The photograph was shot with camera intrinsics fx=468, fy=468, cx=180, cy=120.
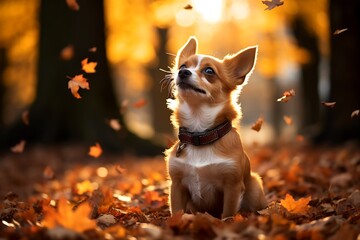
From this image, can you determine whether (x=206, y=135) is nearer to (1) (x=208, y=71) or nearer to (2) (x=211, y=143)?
(2) (x=211, y=143)

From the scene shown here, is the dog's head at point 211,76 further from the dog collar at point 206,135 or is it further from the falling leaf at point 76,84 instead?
the falling leaf at point 76,84

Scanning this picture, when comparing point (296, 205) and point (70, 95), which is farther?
point (70, 95)

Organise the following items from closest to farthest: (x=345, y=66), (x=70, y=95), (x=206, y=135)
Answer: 1. (x=206, y=135)
2. (x=345, y=66)
3. (x=70, y=95)

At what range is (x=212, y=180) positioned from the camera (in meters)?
4.09

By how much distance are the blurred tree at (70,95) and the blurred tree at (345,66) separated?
430 centimetres

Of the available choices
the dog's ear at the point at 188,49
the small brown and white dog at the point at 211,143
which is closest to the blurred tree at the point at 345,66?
the dog's ear at the point at 188,49

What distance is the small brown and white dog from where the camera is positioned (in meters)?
4.03

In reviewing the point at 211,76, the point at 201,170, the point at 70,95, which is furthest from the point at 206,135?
the point at 70,95

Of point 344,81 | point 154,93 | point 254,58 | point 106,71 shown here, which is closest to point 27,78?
point 154,93

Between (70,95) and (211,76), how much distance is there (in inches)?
310

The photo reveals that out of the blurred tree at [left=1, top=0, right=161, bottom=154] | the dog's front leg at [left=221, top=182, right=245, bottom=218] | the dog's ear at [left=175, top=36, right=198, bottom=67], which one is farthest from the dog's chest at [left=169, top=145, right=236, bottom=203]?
the blurred tree at [left=1, top=0, right=161, bottom=154]

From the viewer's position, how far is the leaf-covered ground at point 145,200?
303 centimetres

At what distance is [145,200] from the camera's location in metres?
5.38

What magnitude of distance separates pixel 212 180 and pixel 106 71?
7.83 metres
